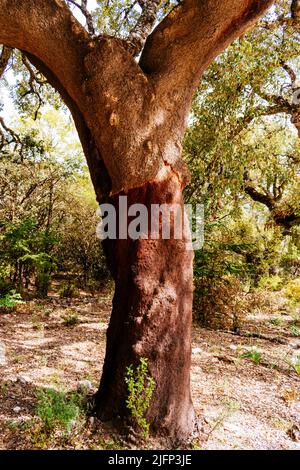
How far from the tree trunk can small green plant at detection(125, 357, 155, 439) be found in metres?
0.05

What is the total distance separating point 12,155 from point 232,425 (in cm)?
973

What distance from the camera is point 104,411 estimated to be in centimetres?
305

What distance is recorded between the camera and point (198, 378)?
179 inches

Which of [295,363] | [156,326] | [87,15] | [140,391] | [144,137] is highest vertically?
[87,15]

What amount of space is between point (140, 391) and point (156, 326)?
1.59 ft

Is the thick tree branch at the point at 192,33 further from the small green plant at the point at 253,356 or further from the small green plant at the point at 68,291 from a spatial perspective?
the small green plant at the point at 68,291

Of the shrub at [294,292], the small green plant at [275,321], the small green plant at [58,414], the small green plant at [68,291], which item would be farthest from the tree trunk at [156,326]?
the small green plant at [68,291]

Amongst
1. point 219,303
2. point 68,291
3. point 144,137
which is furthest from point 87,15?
point 68,291

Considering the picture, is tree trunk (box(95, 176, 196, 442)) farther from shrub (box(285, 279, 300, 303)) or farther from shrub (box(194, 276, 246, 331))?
shrub (box(285, 279, 300, 303))

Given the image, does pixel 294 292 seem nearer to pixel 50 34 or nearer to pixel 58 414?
pixel 58 414

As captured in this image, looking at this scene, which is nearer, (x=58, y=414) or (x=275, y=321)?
(x=58, y=414)

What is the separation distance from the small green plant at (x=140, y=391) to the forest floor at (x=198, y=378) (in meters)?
0.24

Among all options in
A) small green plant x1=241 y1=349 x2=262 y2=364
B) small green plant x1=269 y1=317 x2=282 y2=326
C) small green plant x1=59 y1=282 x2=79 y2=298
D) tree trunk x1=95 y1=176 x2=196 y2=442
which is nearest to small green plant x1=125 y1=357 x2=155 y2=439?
tree trunk x1=95 y1=176 x2=196 y2=442
